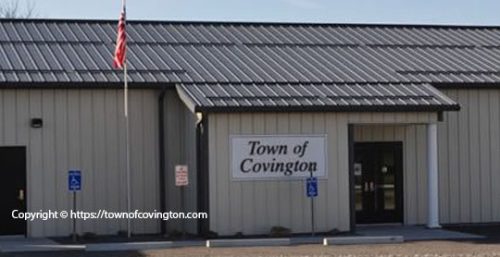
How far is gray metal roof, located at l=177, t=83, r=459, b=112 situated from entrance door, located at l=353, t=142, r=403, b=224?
1872mm

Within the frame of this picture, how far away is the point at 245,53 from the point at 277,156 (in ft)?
15.9

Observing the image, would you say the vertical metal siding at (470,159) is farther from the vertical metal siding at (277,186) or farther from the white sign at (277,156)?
the white sign at (277,156)

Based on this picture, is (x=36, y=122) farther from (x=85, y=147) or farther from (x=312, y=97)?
(x=312, y=97)

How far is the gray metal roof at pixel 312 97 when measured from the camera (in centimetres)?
2386

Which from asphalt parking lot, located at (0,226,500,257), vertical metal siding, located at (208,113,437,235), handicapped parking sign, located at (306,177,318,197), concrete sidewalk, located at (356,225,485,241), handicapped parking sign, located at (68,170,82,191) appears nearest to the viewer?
asphalt parking lot, located at (0,226,500,257)

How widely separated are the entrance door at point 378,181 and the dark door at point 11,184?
8.63m

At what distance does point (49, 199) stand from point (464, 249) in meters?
9.73

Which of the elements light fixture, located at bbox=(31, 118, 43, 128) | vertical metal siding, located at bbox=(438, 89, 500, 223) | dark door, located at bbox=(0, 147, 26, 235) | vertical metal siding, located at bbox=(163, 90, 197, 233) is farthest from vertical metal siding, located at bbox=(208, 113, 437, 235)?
dark door, located at bbox=(0, 147, 26, 235)

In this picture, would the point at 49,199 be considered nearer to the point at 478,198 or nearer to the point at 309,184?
the point at 309,184

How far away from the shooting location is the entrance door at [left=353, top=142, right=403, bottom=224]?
27094 millimetres

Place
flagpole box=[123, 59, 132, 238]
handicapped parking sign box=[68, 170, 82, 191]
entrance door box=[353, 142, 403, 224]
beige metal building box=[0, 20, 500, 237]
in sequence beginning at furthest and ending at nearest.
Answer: entrance door box=[353, 142, 403, 224] → flagpole box=[123, 59, 132, 238] → beige metal building box=[0, 20, 500, 237] → handicapped parking sign box=[68, 170, 82, 191]

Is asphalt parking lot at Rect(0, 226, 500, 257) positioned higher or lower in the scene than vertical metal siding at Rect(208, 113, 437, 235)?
lower

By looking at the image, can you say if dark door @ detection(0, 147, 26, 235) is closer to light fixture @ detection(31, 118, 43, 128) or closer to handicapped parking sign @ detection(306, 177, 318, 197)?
light fixture @ detection(31, 118, 43, 128)

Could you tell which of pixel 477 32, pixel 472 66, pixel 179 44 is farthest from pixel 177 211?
pixel 477 32
